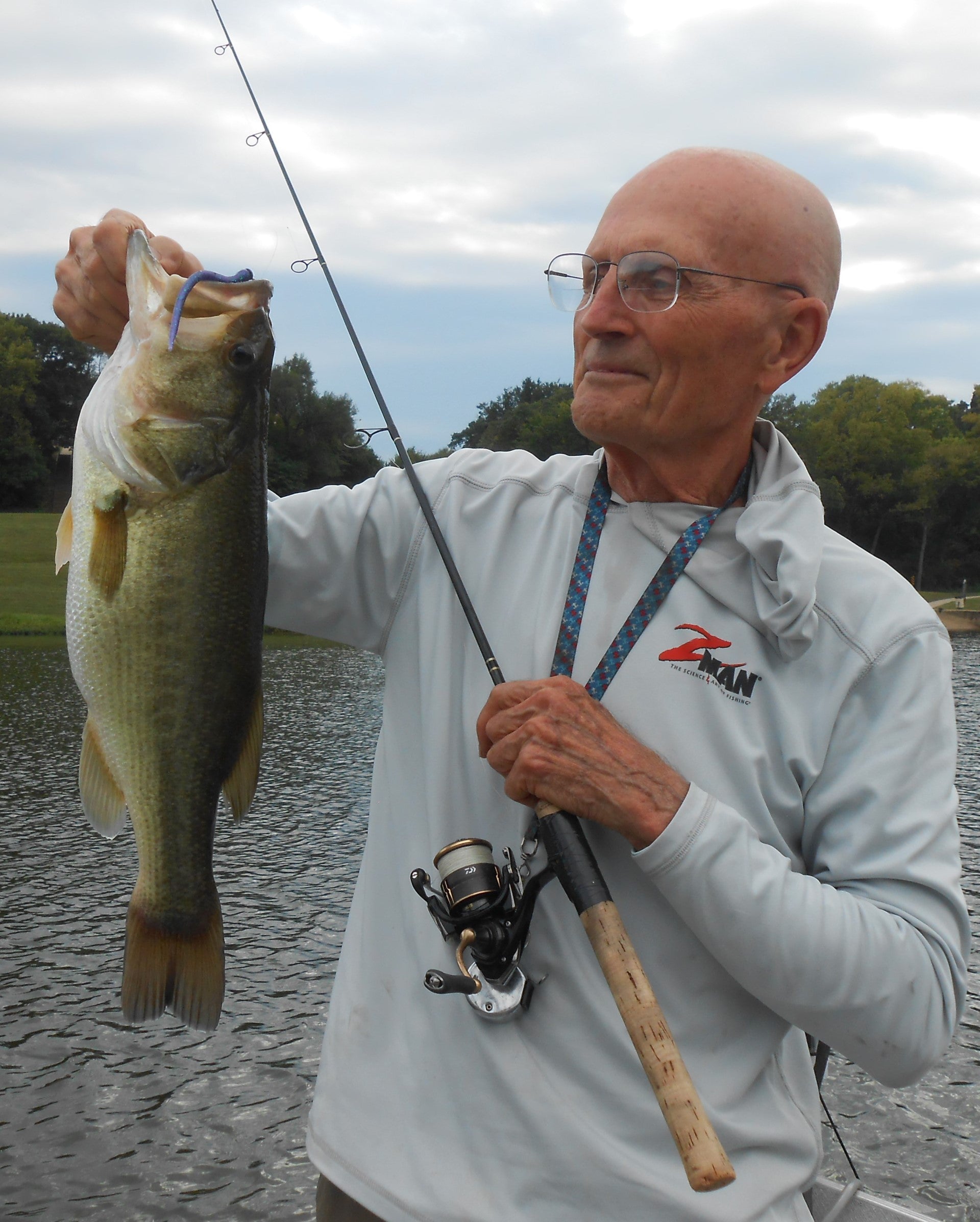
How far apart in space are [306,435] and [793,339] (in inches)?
492

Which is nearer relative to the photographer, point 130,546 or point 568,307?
point 130,546

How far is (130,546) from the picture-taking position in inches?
89.0

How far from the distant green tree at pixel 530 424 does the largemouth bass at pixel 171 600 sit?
49460mm

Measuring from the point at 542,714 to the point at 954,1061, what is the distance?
25.9ft

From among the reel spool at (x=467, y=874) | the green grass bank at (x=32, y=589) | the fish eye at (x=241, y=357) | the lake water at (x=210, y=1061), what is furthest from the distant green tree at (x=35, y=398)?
the reel spool at (x=467, y=874)

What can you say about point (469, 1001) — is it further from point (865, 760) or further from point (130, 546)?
point (130, 546)

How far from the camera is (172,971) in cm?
224

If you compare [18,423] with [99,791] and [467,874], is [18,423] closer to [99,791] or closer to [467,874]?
[99,791]

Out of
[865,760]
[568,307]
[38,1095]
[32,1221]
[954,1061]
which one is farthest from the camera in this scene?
[954,1061]

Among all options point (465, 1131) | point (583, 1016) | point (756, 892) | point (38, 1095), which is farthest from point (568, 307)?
point (38, 1095)

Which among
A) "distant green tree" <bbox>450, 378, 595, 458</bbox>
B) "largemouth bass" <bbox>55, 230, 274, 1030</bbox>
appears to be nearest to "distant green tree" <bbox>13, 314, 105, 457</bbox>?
"distant green tree" <bbox>450, 378, 595, 458</bbox>

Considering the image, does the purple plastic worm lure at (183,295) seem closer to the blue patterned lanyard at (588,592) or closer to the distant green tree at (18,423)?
the blue patterned lanyard at (588,592)

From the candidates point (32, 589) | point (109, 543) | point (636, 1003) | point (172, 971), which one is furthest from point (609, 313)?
point (32, 589)

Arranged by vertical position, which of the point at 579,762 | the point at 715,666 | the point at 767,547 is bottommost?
the point at 579,762
